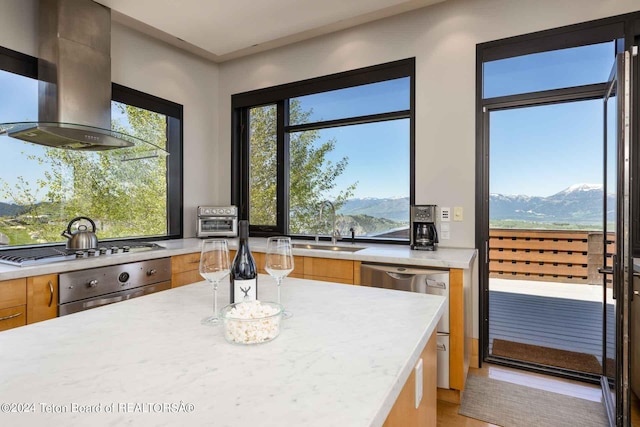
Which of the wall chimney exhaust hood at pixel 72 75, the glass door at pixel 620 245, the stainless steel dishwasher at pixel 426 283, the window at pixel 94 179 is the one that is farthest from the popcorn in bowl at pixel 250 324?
the window at pixel 94 179

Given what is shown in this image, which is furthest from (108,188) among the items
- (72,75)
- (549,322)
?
(549,322)

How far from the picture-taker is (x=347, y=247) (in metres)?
3.09

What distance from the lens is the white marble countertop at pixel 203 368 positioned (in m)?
0.54

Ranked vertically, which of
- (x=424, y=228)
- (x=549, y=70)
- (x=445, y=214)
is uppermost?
(x=549, y=70)

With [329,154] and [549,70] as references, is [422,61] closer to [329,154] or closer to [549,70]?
[549,70]

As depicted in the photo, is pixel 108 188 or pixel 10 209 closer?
pixel 10 209

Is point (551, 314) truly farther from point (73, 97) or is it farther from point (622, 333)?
point (73, 97)

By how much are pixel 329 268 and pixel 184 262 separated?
47.8 inches

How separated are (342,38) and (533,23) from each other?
5.15 ft

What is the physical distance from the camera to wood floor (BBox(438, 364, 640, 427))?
6.50ft

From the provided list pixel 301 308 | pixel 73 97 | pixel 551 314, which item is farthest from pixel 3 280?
pixel 551 314

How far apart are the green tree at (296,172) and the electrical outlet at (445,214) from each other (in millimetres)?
913

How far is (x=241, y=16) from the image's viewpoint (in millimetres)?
2654

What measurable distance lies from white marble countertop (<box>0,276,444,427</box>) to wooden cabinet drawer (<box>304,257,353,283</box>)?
1.48 metres
